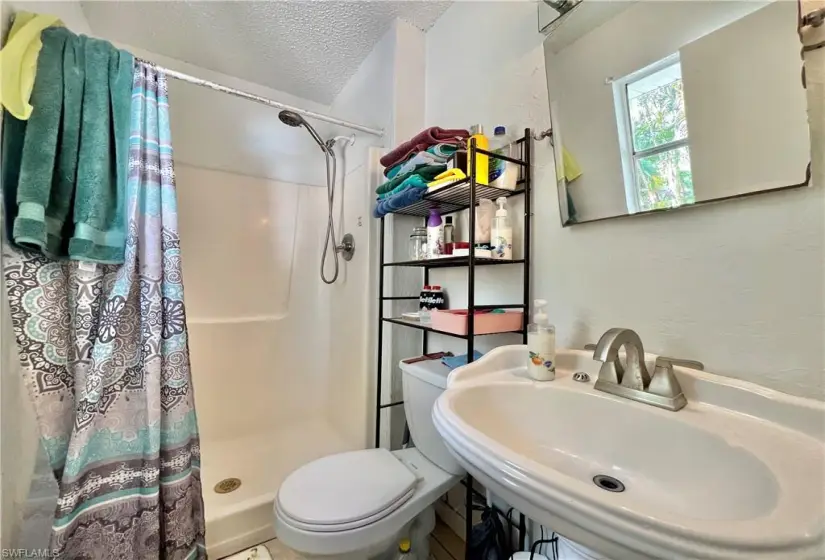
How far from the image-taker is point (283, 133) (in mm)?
2002

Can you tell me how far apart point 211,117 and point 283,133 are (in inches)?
15.1

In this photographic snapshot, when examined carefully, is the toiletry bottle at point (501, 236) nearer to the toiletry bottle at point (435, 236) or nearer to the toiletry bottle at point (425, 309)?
the toiletry bottle at point (435, 236)

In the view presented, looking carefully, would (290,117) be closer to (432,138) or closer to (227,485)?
(432,138)

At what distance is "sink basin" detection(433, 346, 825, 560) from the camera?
1.07ft

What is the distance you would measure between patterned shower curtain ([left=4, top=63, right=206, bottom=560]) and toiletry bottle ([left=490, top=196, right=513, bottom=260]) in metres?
0.99

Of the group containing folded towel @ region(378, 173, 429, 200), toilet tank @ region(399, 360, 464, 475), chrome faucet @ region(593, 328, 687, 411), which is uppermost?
folded towel @ region(378, 173, 429, 200)

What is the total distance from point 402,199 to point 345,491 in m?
0.95

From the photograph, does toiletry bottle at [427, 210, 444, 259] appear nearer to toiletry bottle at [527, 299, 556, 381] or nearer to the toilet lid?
toiletry bottle at [527, 299, 556, 381]

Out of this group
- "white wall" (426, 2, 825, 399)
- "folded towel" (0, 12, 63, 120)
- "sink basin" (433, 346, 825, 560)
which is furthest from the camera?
"folded towel" (0, 12, 63, 120)

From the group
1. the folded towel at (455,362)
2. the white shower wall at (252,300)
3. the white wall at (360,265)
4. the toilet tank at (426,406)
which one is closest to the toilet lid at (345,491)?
the toilet tank at (426,406)

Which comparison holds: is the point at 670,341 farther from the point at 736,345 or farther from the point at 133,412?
the point at 133,412

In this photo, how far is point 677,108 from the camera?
704 mm

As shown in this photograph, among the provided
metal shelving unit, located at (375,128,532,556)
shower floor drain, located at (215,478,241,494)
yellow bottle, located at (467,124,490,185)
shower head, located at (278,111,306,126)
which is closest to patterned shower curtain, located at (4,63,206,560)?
shower floor drain, located at (215,478,241,494)

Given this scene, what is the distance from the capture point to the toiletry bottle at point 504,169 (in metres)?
1.02
